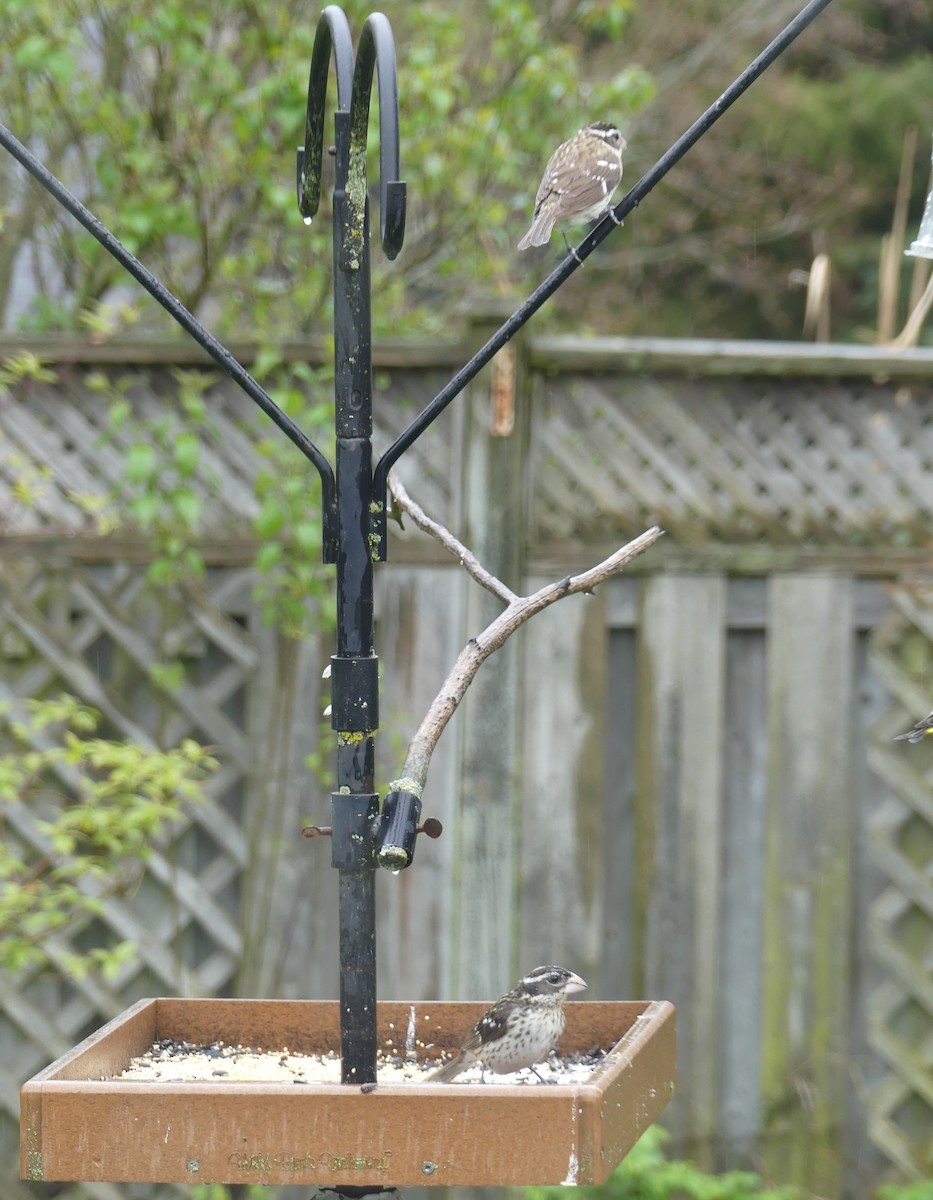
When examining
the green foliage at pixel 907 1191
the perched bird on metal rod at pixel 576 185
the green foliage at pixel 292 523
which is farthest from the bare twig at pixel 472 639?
the green foliage at pixel 907 1191

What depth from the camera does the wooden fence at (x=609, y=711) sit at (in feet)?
12.8

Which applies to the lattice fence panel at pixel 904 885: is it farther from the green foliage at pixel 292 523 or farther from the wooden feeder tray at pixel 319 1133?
the wooden feeder tray at pixel 319 1133

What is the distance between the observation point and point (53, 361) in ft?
13.1

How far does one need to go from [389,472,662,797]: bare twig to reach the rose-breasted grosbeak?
17.4 inches

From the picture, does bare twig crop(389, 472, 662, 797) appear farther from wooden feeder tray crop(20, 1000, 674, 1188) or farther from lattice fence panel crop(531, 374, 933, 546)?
lattice fence panel crop(531, 374, 933, 546)

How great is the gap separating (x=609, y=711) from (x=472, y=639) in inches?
82.1

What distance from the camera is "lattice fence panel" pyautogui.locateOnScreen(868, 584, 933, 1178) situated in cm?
388

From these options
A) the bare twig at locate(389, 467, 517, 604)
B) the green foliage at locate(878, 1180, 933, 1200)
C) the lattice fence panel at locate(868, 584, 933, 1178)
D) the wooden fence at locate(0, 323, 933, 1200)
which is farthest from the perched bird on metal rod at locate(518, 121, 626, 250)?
the green foliage at locate(878, 1180, 933, 1200)

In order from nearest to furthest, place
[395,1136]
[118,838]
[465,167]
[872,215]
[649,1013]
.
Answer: [395,1136] < [649,1013] < [118,838] < [465,167] < [872,215]

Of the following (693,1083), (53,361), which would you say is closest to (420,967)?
(693,1083)

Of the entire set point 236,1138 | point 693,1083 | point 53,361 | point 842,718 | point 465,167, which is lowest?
point 693,1083

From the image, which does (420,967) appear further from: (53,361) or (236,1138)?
(236,1138)

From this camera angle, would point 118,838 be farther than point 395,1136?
Yes

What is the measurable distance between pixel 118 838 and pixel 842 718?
5.74ft
